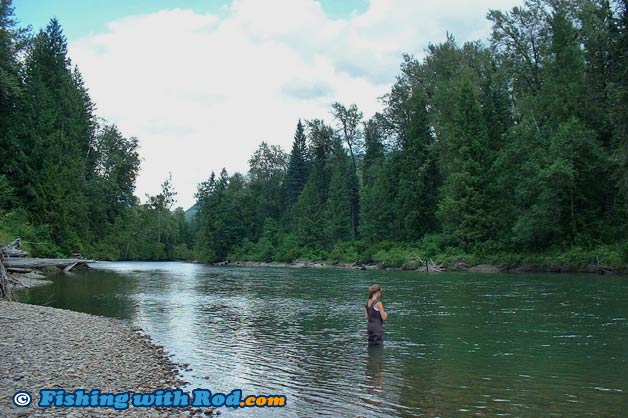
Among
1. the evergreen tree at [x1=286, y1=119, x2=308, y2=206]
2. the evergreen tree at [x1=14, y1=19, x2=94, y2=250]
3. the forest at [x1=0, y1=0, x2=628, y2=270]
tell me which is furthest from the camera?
the evergreen tree at [x1=286, y1=119, x2=308, y2=206]

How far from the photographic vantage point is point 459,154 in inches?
2181

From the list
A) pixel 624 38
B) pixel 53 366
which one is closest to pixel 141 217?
pixel 624 38

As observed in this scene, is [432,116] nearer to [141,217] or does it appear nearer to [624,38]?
[624,38]

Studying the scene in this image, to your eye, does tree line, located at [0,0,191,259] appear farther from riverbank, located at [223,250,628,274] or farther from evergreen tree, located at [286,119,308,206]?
evergreen tree, located at [286,119,308,206]

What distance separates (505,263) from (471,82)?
2230cm

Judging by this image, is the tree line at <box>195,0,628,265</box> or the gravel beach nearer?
the gravel beach

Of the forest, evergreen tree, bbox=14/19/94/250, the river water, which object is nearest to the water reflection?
the river water

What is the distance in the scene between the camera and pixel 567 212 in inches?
1797

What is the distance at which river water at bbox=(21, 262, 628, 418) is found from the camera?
838 cm

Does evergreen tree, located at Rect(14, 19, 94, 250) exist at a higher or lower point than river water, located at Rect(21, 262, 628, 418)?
higher

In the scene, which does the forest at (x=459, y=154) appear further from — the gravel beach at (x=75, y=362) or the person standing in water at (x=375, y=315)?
the person standing in water at (x=375, y=315)

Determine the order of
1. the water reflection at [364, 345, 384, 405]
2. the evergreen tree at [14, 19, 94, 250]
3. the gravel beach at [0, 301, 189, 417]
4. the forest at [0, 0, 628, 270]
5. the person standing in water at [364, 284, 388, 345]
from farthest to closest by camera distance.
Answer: the evergreen tree at [14, 19, 94, 250] < the forest at [0, 0, 628, 270] < the person standing in water at [364, 284, 388, 345] < the water reflection at [364, 345, 384, 405] < the gravel beach at [0, 301, 189, 417]

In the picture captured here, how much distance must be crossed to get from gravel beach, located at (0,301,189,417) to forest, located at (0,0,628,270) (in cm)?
1932

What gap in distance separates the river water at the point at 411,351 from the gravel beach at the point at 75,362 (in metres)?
0.90
